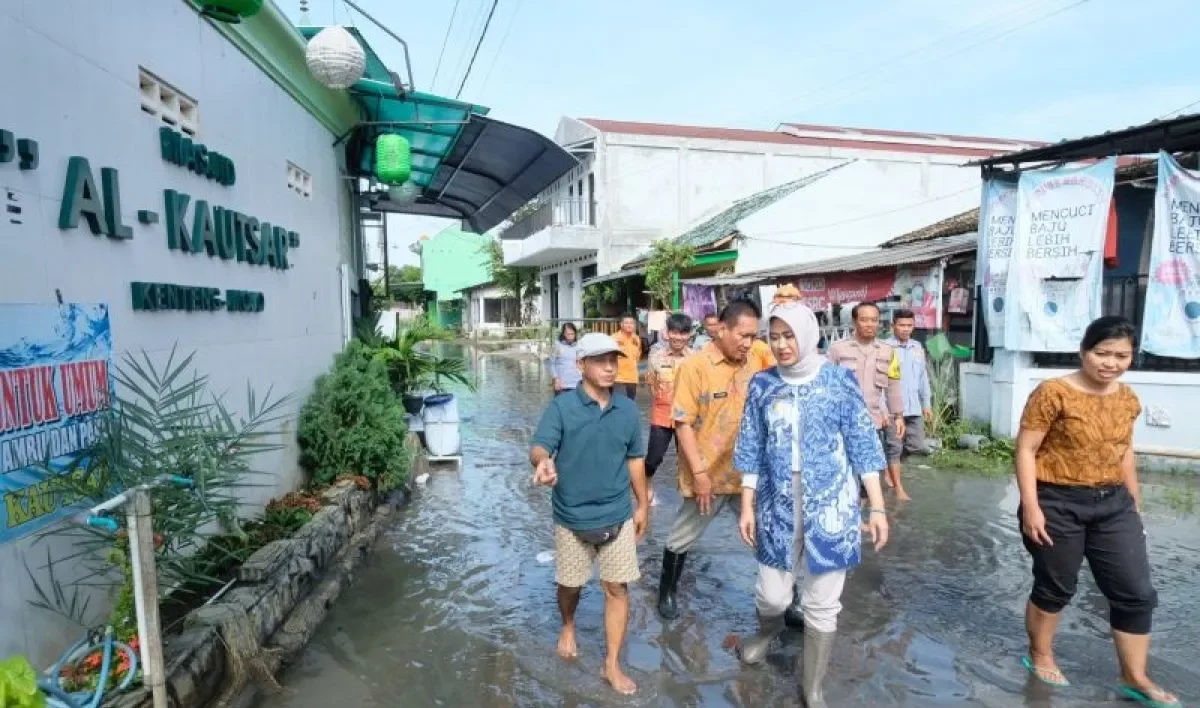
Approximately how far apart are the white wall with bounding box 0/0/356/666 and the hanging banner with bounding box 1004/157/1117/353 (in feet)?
25.1

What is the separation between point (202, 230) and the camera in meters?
4.66

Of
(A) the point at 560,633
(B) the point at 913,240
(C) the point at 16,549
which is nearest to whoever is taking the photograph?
(C) the point at 16,549

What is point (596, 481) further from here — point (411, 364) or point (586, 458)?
point (411, 364)

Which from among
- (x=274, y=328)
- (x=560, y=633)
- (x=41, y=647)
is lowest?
(x=560, y=633)

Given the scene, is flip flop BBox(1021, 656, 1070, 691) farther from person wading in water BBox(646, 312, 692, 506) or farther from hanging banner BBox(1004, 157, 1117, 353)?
hanging banner BBox(1004, 157, 1117, 353)

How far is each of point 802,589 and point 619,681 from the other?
102 cm

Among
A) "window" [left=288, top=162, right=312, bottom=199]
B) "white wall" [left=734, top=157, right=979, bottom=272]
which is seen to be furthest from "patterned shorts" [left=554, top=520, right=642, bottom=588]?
→ "white wall" [left=734, top=157, right=979, bottom=272]

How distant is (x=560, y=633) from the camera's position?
4.21 m

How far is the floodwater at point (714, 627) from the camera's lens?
3.59 metres

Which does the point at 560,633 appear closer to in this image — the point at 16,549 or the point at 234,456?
the point at 234,456

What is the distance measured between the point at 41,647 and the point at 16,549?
48 cm

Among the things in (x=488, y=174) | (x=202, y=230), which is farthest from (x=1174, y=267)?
(x=202, y=230)

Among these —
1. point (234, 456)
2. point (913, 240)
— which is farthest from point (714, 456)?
point (913, 240)

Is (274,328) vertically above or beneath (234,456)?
above
